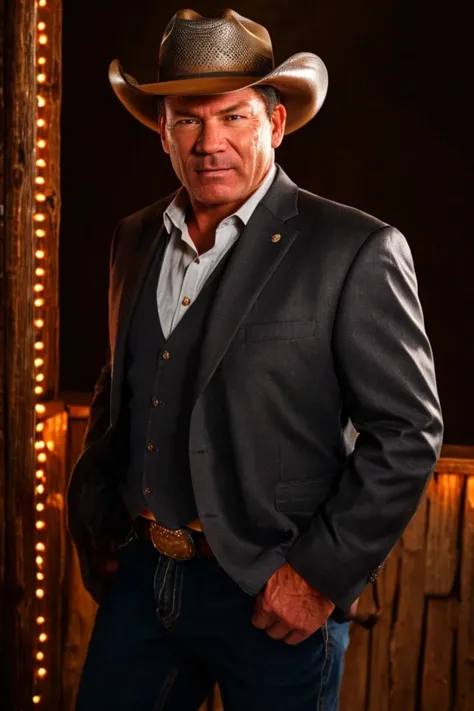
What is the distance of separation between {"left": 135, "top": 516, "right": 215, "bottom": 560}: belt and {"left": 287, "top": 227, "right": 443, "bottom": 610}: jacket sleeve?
21cm

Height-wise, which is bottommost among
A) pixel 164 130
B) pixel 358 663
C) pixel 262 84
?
pixel 358 663

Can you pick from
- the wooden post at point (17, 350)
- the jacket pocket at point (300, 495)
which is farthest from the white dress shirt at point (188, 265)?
the wooden post at point (17, 350)

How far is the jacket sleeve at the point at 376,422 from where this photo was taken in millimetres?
1646

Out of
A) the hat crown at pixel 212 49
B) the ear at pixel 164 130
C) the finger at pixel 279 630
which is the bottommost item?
the finger at pixel 279 630

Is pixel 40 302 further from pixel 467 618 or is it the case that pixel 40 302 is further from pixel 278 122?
pixel 467 618

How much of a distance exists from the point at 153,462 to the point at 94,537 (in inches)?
12.6

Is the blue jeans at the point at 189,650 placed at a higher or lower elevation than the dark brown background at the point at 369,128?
lower

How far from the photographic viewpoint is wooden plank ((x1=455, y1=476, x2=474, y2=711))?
110 inches

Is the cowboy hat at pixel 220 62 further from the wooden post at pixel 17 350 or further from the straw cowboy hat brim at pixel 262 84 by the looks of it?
the wooden post at pixel 17 350

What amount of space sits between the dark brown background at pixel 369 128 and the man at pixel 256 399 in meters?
1.10

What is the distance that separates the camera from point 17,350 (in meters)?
2.63

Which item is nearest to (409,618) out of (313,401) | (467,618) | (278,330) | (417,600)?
(417,600)

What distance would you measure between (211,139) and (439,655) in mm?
1891

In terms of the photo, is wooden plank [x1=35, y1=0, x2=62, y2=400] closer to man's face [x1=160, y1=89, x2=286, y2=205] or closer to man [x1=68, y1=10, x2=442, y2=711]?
man [x1=68, y1=10, x2=442, y2=711]
